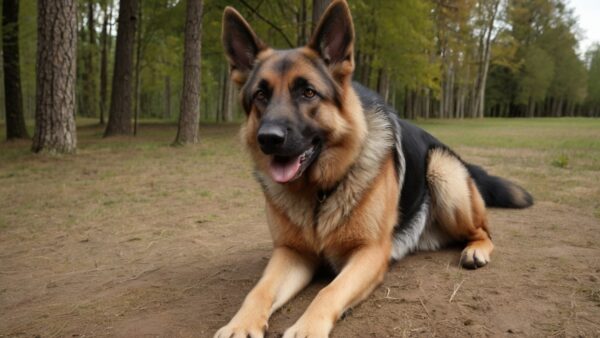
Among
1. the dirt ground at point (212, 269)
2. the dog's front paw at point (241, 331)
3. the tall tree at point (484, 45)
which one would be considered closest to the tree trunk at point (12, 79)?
the dirt ground at point (212, 269)

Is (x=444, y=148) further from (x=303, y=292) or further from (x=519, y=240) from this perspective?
(x=303, y=292)

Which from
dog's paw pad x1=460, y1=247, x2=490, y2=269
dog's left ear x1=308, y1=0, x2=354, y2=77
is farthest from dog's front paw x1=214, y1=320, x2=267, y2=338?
dog's left ear x1=308, y1=0, x2=354, y2=77

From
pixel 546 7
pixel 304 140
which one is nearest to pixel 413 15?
pixel 304 140

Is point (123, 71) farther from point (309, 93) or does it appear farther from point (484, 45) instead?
point (484, 45)

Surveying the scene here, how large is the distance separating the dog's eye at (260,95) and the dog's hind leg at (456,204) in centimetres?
186

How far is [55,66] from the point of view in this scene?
938 centimetres

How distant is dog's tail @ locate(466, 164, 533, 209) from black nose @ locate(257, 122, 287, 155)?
323cm

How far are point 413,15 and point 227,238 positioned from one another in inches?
807

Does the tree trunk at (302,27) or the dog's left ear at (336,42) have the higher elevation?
the tree trunk at (302,27)

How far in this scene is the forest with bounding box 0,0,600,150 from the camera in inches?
567

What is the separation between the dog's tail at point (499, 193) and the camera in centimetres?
513

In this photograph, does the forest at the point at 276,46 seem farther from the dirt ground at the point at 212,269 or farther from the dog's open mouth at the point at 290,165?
the dog's open mouth at the point at 290,165

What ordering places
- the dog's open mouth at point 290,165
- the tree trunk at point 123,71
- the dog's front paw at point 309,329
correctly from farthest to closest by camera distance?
the tree trunk at point 123,71 → the dog's open mouth at point 290,165 → the dog's front paw at point 309,329

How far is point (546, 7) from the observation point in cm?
4600
